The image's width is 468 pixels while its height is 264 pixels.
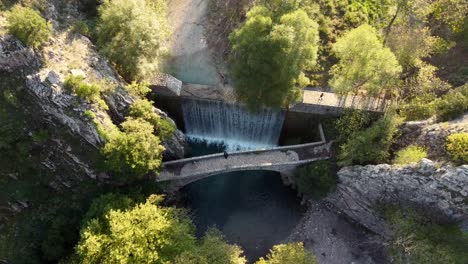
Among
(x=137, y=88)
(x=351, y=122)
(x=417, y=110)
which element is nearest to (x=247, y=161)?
(x=351, y=122)

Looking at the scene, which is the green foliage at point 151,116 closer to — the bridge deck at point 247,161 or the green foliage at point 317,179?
the bridge deck at point 247,161

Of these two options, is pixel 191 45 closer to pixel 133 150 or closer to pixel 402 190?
pixel 133 150

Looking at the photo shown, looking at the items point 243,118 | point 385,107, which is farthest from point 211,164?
point 385,107

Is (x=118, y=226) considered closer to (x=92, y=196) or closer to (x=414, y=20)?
(x=92, y=196)

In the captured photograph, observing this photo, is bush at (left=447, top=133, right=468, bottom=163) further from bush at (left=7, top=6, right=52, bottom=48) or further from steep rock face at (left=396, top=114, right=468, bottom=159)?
bush at (left=7, top=6, right=52, bottom=48)

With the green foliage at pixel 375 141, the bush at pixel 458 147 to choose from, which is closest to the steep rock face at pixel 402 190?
the bush at pixel 458 147

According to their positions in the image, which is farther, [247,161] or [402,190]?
[247,161]
